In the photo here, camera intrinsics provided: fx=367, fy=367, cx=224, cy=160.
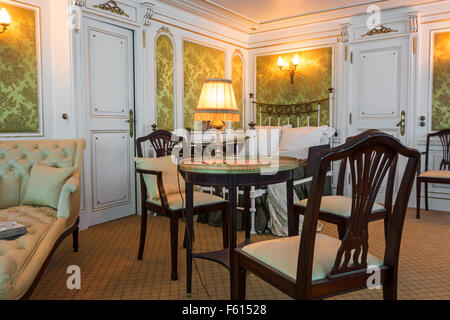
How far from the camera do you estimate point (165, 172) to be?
110 inches

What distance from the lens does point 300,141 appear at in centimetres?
477

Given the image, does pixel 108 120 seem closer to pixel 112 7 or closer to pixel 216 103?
pixel 112 7

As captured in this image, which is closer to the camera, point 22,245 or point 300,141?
point 22,245

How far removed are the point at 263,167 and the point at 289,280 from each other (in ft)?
2.28

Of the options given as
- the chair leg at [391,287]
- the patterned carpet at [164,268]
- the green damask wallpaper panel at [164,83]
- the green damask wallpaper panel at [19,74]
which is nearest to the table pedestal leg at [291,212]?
the patterned carpet at [164,268]

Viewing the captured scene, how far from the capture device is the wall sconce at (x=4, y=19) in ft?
9.48

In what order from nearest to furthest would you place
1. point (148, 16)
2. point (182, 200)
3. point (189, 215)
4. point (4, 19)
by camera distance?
point (189, 215) → point (182, 200) → point (4, 19) → point (148, 16)

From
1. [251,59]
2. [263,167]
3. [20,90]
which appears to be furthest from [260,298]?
[251,59]

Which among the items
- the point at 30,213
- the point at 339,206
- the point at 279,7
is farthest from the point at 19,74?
the point at 279,7

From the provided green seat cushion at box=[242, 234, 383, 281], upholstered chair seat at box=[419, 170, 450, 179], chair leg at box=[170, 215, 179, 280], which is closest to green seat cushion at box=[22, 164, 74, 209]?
chair leg at box=[170, 215, 179, 280]

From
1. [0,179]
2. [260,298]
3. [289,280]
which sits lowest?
[260,298]

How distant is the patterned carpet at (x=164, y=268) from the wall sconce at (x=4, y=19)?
1837 millimetres

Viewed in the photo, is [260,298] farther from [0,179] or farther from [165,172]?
[0,179]

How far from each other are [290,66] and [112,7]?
2.71 meters
